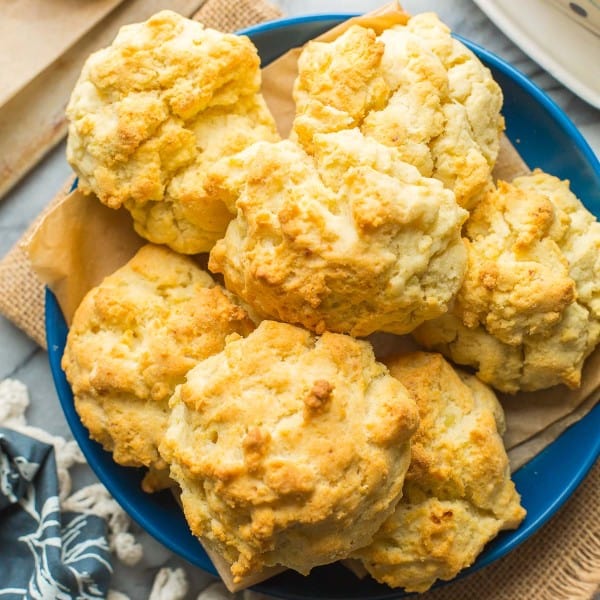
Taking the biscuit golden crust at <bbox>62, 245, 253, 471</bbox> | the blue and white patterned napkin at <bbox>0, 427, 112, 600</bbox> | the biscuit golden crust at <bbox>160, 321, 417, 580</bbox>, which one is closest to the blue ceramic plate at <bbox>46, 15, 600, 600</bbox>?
A: the biscuit golden crust at <bbox>62, 245, 253, 471</bbox>

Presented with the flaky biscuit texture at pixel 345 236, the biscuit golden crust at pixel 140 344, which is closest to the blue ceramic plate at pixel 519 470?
the biscuit golden crust at pixel 140 344

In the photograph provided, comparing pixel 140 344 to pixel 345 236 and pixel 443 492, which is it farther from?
pixel 443 492

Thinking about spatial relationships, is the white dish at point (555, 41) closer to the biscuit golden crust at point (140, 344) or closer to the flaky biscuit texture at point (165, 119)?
the flaky biscuit texture at point (165, 119)

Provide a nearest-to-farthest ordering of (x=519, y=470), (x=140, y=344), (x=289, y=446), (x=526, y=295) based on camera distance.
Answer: (x=289, y=446) → (x=526, y=295) → (x=140, y=344) → (x=519, y=470)

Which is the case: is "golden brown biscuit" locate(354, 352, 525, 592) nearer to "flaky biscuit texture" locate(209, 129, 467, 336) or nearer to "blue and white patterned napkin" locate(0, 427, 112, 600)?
"flaky biscuit texture" locate(209, 129, 467, 336)

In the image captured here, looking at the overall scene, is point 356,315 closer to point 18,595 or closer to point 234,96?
point 234,96

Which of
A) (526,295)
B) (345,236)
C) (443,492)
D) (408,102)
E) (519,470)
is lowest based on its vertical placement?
(519,470)

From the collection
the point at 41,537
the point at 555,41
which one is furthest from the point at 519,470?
the point at 41,537
